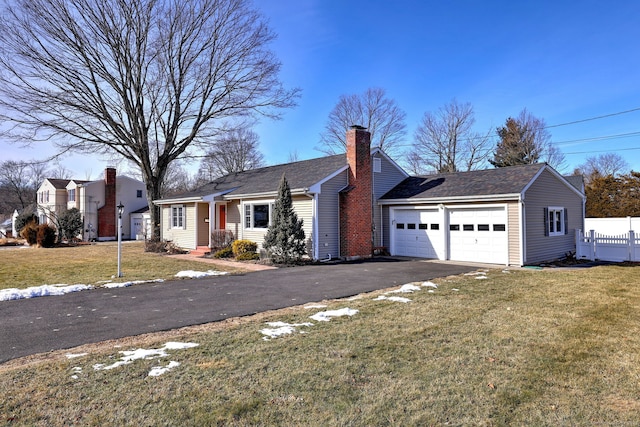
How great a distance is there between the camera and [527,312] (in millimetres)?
6840

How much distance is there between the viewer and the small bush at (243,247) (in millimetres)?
16297

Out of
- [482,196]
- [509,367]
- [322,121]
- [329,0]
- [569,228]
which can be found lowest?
[509,367]

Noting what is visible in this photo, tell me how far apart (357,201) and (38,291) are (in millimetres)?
10942

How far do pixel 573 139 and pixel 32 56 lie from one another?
131 feet

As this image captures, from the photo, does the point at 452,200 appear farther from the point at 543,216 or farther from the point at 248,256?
the point at 248,256

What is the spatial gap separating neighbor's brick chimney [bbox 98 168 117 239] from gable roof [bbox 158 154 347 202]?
1366 centimetres

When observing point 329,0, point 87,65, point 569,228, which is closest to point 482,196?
point 569,228

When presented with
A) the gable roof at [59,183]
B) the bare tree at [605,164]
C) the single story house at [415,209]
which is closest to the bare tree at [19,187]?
the gable roof at [59,183]

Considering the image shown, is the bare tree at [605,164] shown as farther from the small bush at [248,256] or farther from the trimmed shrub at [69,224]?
the trimmed shrub at [69,224]

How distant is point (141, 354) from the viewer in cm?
471

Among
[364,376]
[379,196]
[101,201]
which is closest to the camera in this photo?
[364,376]

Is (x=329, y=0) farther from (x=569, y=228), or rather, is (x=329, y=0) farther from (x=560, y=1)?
(x=569, y=228)

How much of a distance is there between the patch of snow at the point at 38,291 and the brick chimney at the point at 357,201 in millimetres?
9210

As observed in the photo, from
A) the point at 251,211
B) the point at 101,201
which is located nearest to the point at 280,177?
the point at 251,211
